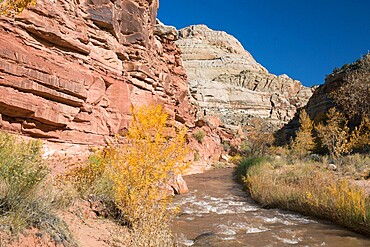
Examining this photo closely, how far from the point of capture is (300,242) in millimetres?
5145

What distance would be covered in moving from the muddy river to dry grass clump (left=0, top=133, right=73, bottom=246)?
8.76ft

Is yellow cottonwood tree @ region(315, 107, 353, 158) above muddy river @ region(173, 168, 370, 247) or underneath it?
above

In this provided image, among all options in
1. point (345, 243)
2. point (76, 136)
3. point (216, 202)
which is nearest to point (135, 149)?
point (345, 243)

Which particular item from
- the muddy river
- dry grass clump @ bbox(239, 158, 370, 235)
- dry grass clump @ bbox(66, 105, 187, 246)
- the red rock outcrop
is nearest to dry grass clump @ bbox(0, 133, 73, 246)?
dry grass clump @ bbox(66, 105, 187, 246)

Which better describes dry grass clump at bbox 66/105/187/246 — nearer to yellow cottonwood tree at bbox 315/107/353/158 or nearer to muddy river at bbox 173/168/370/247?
muddy river at bbox 173/168/370/247

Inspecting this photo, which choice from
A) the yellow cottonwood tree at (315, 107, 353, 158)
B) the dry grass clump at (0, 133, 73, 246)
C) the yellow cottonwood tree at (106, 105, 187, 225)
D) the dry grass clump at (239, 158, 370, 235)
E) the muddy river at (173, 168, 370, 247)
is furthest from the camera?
the yellow cottonwood tree at (315, 107, 353, 158)

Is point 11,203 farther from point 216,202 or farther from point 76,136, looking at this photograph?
point 216,202

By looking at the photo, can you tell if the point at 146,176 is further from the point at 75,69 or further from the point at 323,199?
the point at 75,69

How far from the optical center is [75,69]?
30.4ft

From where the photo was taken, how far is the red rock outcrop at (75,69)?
7.50m

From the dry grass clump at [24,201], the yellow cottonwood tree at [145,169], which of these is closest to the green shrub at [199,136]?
A: the yellow cottonwood tree at [145,169]

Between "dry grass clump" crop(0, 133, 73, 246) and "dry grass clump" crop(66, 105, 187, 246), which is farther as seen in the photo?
"dry grass clump" crop(66, 105, 187, 246)

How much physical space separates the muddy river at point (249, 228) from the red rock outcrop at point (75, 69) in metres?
5.18

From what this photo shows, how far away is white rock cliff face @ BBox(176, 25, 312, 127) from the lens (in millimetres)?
71719
